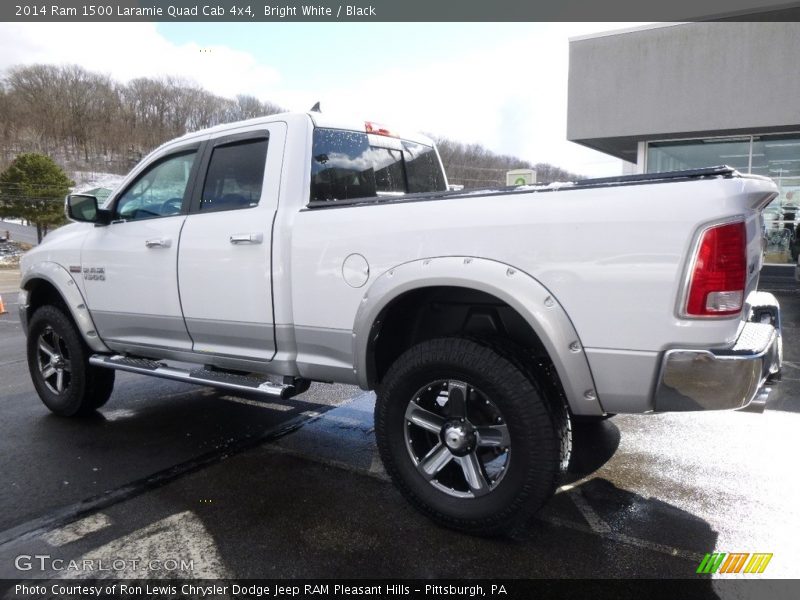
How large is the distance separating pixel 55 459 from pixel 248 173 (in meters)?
2.28

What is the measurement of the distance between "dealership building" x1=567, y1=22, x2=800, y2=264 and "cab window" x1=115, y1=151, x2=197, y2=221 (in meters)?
13.3

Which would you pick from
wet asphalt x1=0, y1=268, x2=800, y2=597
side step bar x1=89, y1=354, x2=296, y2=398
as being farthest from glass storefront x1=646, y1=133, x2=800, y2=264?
→ side step bar x1=89, y1=354, x2=296, y2=398

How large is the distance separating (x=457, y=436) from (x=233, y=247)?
1783mm

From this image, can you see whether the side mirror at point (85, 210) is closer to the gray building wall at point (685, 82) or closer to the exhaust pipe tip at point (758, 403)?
the exhaust pipe tip at point (758, 403)

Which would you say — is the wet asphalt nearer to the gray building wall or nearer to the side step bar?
the side step bar

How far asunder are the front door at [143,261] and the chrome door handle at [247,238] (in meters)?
0.58

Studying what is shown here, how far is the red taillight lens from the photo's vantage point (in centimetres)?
220

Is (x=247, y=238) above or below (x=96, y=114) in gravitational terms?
below

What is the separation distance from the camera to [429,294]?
3.02m

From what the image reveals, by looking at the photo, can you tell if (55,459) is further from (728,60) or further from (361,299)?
(728,60)

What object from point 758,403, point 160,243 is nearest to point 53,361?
point 160,243

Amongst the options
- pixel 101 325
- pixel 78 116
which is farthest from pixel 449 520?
pixel 78 116

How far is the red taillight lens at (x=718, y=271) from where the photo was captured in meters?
2.20

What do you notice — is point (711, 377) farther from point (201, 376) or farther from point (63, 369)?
point (63, 369)
